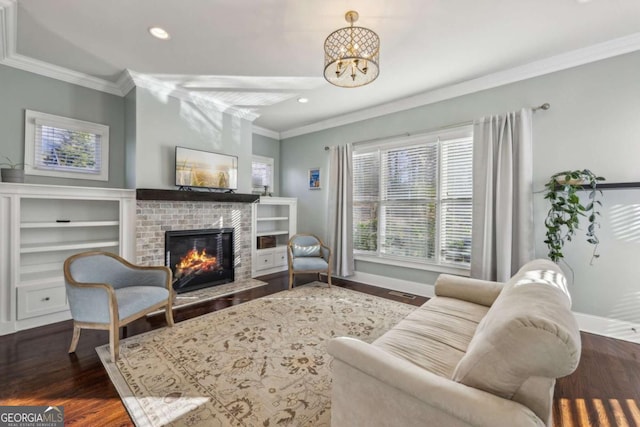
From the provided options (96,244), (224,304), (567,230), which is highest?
(567,230)

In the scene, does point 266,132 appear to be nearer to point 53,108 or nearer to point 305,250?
point 305,250

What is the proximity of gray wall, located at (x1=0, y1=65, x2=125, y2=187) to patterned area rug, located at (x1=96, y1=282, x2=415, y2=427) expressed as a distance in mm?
2283

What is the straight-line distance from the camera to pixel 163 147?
3.73 meters

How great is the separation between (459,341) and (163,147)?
154 inches

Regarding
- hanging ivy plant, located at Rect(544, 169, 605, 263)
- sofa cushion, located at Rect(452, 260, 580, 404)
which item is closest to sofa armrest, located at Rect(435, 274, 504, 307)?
hanging ivy plant, located at Rect(544, 169, 605, 263)

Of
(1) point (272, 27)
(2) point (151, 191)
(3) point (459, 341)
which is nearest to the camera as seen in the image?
(3) point (459, 341)

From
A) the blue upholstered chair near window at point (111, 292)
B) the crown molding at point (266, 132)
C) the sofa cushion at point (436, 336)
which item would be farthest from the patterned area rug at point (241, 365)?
the crown molding at point (266, 132)

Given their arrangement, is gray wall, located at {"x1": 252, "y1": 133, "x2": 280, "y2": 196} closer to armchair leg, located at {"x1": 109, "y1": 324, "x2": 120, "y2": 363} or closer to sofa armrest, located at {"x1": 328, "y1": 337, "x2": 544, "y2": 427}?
armchair leg, located at {"x1": 109, "y1": 324, "x2": 120, "y2": 363}

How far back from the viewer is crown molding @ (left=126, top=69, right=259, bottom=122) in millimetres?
3453

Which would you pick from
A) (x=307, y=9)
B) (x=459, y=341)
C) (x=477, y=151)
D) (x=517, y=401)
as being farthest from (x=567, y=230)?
(x=307, y=9)

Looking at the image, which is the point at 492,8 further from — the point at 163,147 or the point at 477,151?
the point at 163,147

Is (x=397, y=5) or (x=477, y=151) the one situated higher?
(x=397, y=5)

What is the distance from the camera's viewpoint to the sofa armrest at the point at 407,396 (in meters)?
0.91

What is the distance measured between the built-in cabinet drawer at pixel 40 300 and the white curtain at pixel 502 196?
462cm
